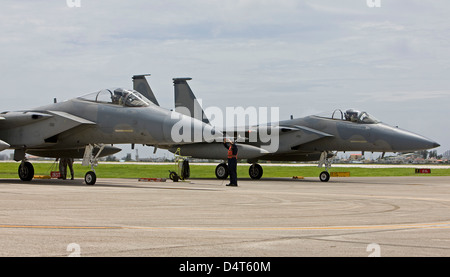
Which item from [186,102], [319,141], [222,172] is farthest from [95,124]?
[186,102]

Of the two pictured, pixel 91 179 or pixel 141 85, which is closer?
pixel 91 179

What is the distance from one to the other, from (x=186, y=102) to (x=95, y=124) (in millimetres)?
12899

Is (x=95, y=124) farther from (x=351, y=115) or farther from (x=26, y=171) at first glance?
(x=351, y=115)

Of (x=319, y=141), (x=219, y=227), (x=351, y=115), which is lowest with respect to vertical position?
(x=219, y=227)

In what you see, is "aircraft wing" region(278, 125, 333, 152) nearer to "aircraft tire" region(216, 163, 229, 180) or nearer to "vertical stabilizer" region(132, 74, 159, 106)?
"aircraft tire" region(216, 163, 229, 180)

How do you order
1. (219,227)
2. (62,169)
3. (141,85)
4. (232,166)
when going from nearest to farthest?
(219,227) → (232,166) → (62,169) → (141,85)

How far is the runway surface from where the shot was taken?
6.38m

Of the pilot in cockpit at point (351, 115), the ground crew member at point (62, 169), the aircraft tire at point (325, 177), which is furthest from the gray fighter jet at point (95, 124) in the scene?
the pilot in cockpit at point (351, 115)

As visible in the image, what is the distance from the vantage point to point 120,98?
2016 centimetres
